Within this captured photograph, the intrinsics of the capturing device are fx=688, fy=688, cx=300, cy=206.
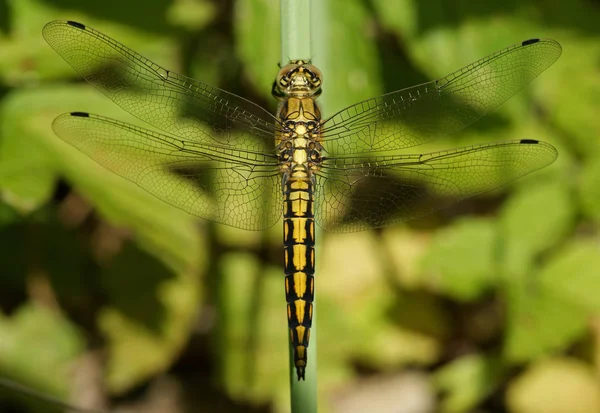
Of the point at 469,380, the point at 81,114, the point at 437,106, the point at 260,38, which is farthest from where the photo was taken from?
the point at 469,380

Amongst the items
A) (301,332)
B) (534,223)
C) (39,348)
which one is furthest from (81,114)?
(534,223)

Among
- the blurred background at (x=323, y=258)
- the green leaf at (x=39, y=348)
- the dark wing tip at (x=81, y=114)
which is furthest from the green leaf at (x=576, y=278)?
the green leaf at (x=39, y=348)

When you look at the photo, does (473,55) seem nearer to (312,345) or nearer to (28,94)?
(312,345)

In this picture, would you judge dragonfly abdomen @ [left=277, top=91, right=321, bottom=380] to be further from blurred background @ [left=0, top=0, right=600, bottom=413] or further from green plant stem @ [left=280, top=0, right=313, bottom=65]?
green plant stem @ [left=280, top=0, right=313, bottom=65]

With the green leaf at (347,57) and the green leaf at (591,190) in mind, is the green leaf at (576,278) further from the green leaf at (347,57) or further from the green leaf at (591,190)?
the green leaf at (347,57)

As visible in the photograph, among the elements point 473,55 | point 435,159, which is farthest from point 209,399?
point 473,55

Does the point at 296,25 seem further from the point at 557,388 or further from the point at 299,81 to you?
the point at 557,388

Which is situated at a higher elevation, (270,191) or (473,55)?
(473,55)
